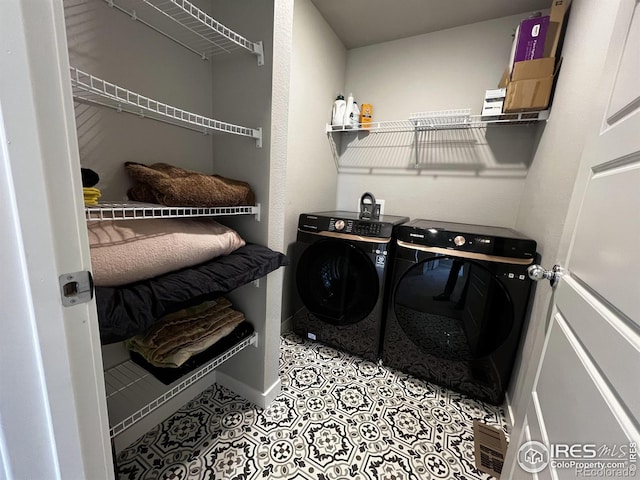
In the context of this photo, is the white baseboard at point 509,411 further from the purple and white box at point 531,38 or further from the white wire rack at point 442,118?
the purple and white box at point 531,38

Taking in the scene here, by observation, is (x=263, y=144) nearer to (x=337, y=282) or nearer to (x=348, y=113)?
(x=337, y=282)

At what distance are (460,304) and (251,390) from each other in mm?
1252

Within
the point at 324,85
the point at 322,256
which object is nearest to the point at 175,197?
the point at 322,256

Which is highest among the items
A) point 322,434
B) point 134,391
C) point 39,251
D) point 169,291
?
point 39,251

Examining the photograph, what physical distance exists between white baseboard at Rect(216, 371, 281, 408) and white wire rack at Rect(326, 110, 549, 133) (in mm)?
1925

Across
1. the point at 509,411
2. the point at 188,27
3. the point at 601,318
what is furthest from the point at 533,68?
the point at 509,411

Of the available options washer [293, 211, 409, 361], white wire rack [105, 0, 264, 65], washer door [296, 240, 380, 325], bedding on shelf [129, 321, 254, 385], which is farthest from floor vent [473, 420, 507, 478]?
white wire rack [105, 0, 264, 65]

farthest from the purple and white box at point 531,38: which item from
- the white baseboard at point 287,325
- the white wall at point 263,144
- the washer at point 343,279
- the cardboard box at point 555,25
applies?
the white baseboard at point 287,325

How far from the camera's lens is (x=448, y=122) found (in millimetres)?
1851

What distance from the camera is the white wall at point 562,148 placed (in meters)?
0.94

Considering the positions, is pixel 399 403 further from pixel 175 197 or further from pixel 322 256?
pixel 175 197

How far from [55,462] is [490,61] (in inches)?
106

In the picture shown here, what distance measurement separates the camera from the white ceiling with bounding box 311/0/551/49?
1.61m

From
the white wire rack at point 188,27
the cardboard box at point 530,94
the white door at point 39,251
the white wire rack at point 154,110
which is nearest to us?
the white door at point 39,251
